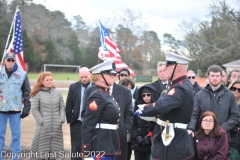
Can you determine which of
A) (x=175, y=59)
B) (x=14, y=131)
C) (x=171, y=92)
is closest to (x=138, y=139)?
(x=171, y=92)

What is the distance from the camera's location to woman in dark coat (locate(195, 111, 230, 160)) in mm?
5680

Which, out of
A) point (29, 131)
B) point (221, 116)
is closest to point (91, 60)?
point (29, 131)

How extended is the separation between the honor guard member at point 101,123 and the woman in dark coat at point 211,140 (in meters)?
1.62

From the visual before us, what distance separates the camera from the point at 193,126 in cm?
586

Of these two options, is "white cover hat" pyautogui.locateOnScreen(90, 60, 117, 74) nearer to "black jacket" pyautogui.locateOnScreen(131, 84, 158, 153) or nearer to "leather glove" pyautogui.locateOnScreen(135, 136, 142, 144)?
"black jacket" pyautogui.locateOnScreen(131, 84, 158, 153)

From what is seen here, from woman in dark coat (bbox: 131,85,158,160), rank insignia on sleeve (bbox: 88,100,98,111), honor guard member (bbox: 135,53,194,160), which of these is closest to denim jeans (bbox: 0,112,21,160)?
woman in dark coat (bbox: 131,85,158,160)

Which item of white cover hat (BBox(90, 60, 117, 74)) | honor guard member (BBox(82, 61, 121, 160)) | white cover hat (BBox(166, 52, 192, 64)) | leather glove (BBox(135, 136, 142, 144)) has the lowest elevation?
leather glove (BBox(135, 136, 142, 144))

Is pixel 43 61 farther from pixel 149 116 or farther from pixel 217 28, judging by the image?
pixel 149 116

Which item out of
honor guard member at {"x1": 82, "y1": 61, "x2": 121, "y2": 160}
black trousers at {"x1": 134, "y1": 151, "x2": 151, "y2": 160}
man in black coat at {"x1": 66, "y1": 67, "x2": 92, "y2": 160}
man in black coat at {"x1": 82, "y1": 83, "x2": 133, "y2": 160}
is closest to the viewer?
honor guard member at {"x1": 82, "y1": 61, "x2": 121, "y2": 160}

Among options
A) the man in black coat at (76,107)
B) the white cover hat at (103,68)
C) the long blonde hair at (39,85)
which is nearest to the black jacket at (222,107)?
the white cover hat at (103,68)

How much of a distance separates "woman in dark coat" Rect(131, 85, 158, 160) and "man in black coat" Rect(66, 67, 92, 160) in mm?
1364

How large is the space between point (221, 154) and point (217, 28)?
1834 inches

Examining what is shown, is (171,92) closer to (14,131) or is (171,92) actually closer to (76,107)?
(76,107)

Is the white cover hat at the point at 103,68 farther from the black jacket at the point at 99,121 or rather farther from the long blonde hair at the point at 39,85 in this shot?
the long blonde hair at the point at 39,85
